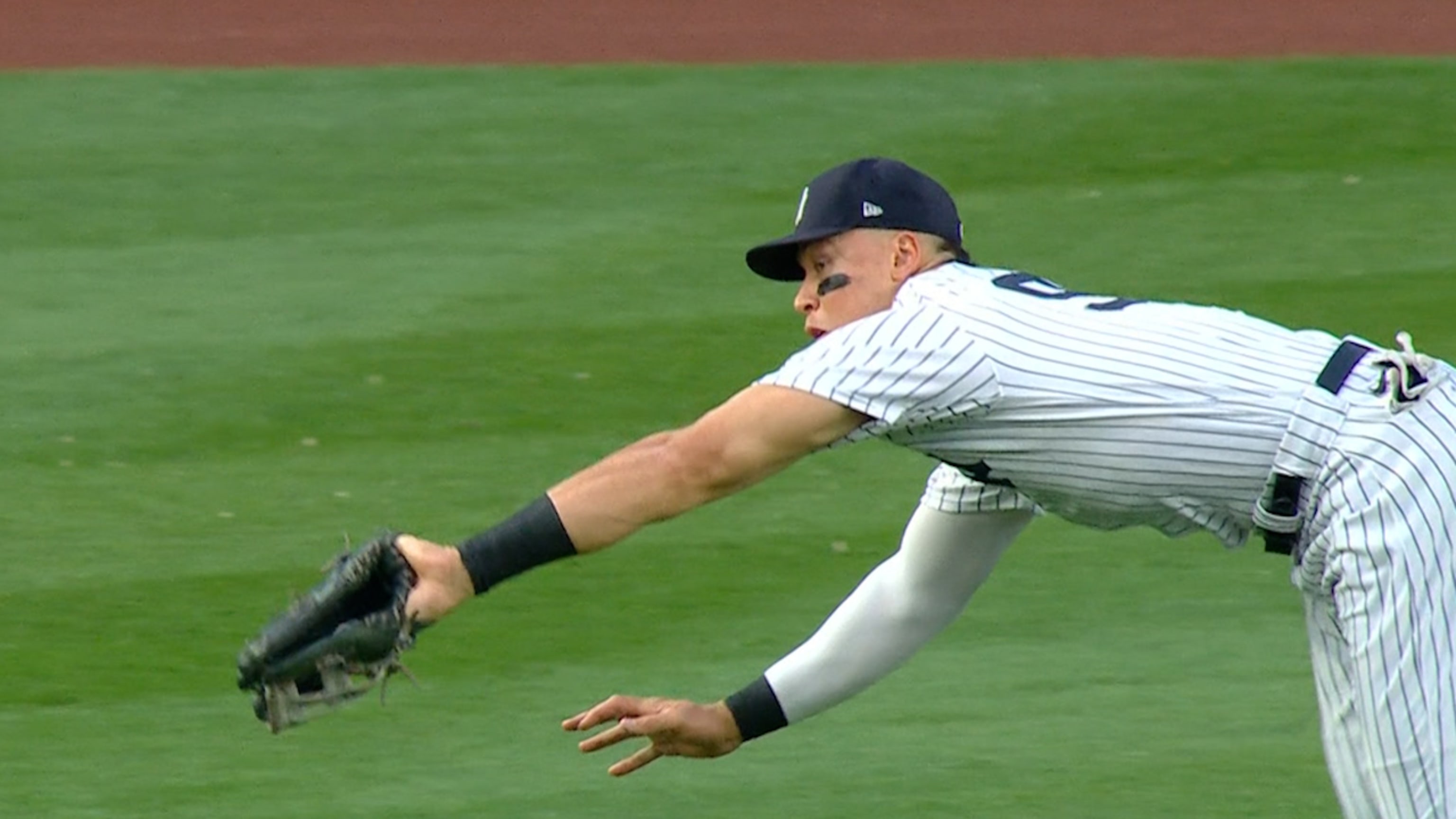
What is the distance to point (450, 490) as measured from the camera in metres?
7.95

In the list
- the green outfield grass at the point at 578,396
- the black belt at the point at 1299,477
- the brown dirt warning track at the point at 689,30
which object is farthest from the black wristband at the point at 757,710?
the brown dirt warning track at the point at 689,30

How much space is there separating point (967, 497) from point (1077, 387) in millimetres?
650

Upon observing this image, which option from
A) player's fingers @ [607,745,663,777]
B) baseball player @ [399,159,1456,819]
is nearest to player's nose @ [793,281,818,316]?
baseball player @ [399,159,1456,819]

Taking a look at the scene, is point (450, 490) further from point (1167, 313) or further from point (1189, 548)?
point (1167, 313)

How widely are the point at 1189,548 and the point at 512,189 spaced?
15.5 ft

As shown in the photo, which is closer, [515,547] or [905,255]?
[515,547]

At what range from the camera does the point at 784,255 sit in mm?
4352

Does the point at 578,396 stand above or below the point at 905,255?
below

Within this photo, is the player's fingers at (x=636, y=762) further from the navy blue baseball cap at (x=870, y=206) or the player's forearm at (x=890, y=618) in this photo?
the navy blue baseball cap at (x=870, y=206)

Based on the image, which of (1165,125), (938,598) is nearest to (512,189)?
(1165,125)

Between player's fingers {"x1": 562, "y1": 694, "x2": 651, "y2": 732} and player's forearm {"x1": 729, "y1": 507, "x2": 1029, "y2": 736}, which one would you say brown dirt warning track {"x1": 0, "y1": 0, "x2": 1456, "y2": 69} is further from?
player's fingers {"x1": 562, "y1": 694, "x2": 651, "y2": 732}

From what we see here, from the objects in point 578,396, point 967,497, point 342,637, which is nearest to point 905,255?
point 967,497

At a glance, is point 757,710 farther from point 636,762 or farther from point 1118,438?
point 1118,438

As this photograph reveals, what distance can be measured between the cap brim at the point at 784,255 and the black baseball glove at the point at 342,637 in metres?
0.85
